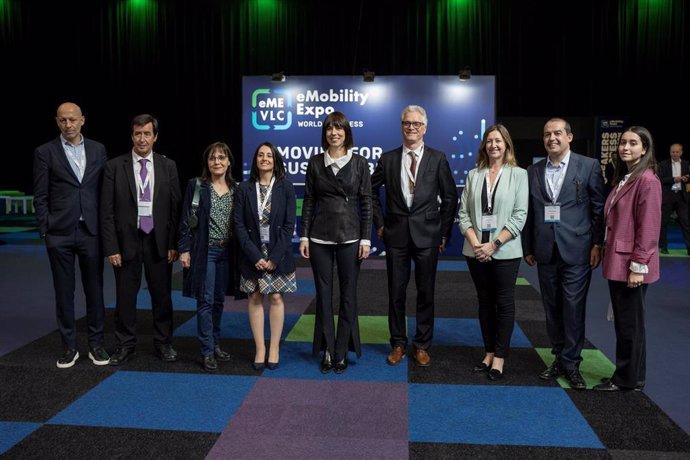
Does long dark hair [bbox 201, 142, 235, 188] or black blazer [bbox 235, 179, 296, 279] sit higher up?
long dark hair [bbox 201, 142, 235, 188]

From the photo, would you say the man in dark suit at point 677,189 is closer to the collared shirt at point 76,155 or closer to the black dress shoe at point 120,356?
the black dress shoe at point 120,356

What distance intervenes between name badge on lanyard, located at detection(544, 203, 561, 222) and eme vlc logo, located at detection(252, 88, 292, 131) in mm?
5690

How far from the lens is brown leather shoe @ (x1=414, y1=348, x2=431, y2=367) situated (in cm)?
384

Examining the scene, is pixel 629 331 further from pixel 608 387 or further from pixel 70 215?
pixel 70 215

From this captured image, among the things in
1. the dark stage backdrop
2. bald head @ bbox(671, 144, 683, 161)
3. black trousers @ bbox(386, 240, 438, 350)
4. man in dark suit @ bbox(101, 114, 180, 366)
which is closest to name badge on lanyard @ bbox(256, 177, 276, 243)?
man in dark suit @ bbox(101, 114, 180, 366)

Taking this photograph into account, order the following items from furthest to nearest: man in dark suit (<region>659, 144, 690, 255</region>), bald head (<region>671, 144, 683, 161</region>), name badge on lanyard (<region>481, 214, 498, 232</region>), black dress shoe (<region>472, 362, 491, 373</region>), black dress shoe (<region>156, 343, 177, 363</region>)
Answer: bald head (<region>671, 144, 683, 161</region>) < man in dark suit (<region>659, 144, 690, 255</region>) < black dress shoe (<region>156, 343, 177, 363</region>) < black dress shoe (<region>472, 362, 491, 373</region>) < name badge on lanyard (<region>481, 214, 498, 232</region>)

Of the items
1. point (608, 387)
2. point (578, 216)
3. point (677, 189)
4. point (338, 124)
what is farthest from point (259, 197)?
point (677, 189)

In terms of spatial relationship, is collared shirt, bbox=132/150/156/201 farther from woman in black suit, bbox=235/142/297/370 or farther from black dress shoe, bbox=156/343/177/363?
black dress shoe, bbox=156/343/177/363

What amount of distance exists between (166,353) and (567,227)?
99.7 inches

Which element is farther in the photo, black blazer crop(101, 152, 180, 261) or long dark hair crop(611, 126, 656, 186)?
black blazer crop(101, 152, 180, 261)

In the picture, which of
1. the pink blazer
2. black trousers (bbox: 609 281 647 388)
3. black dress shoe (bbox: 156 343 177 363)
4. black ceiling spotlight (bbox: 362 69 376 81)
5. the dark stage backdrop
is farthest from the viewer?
the dark stage backdrop

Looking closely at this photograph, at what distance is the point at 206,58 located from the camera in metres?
14.4

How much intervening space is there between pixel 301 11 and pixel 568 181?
1170cm

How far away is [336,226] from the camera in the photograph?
11.9 ft
